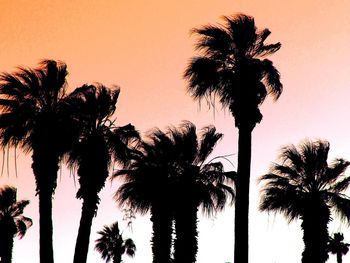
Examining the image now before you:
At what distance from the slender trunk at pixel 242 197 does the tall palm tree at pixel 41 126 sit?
8325 millimetres

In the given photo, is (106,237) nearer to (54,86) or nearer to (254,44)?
(54,86)

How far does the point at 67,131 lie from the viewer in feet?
86.7

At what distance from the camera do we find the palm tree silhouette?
102 ft

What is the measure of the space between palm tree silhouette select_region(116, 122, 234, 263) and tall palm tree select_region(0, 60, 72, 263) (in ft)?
21.6

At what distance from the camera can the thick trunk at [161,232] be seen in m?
32.2

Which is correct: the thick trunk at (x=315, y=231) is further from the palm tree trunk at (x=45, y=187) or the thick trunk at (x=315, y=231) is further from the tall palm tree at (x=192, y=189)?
the palm tree trunk at (x=45, y=187)

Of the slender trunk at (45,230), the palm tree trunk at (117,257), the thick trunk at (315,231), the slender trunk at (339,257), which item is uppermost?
the slender trunk at (339,257)

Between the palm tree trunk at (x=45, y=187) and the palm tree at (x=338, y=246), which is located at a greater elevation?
the palm tree at (x=338, y=246)

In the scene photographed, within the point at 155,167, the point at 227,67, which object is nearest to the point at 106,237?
the point at 155,167

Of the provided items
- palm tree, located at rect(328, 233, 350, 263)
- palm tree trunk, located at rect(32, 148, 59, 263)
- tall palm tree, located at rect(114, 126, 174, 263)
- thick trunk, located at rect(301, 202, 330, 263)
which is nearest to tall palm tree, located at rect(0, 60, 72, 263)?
palm tree trunk, located at rect(32, 148, 59, 263)

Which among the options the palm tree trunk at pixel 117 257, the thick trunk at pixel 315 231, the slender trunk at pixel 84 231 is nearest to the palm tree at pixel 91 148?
the slender trunk at pixel 84 231

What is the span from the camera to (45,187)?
84.2 ft

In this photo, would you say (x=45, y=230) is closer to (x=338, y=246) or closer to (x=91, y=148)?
(x=91, y=148)

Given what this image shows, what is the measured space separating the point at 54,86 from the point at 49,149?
2.89 meters
